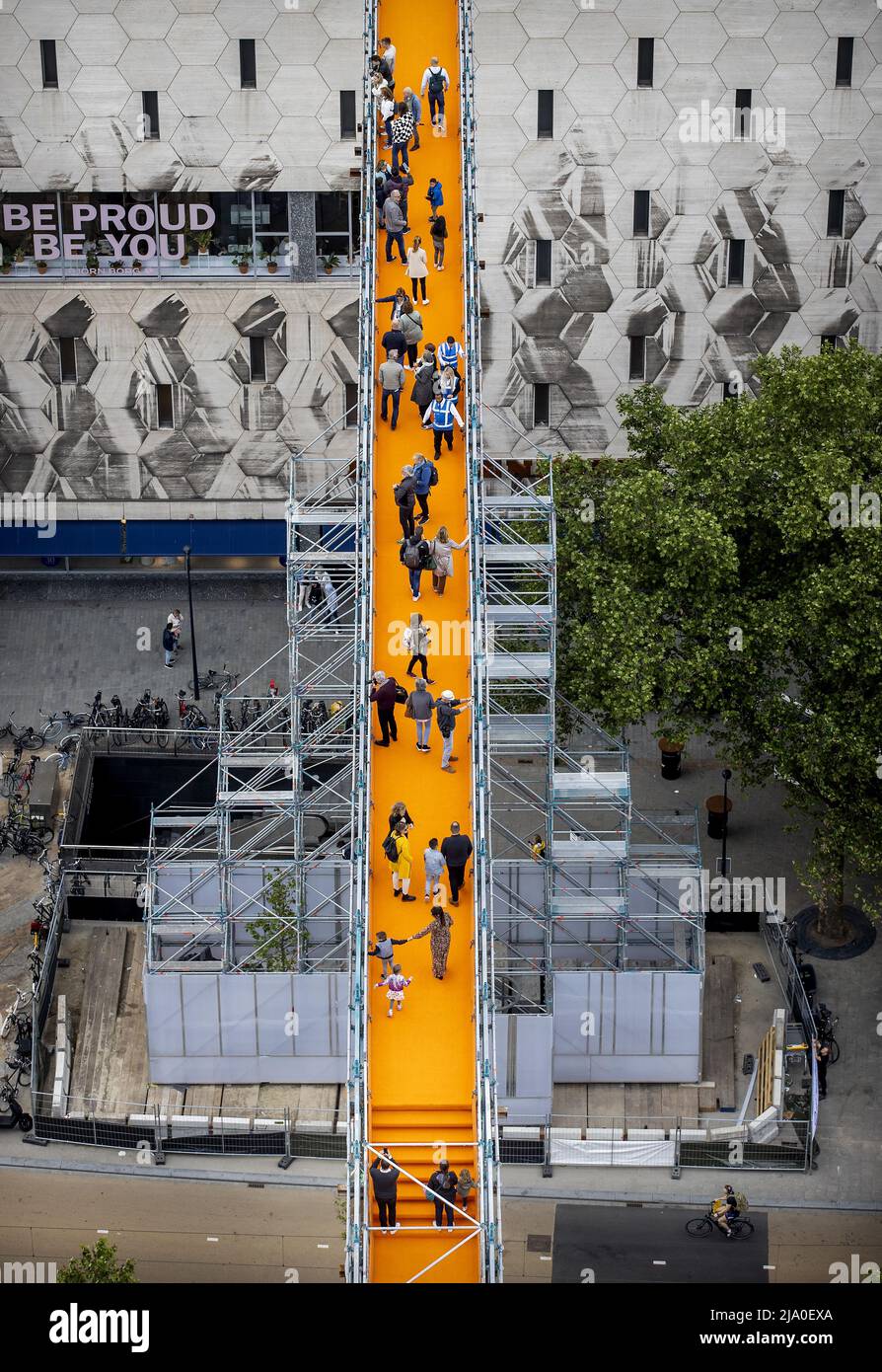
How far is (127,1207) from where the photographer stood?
262 feet

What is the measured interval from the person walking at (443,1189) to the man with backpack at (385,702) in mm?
11988

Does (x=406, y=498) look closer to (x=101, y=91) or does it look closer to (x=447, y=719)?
(x=447, y=719)

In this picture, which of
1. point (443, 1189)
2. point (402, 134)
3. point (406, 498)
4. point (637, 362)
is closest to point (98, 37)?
point (402, 134)

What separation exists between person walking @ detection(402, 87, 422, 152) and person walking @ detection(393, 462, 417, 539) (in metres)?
14.4

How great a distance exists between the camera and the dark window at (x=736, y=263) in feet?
331

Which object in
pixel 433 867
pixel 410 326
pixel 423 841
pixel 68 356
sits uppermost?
pixel 68 356

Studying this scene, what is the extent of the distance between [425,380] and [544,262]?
83.8 feet

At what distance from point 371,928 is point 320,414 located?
38398 millimetres

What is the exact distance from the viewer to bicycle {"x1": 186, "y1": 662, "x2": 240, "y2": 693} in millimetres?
100125

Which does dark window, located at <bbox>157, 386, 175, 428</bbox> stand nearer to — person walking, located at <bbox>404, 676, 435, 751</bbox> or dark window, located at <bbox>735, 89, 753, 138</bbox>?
dark window, located at <bbox>735, 89, 753, 138</bbox>

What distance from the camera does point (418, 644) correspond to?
71.3 metres

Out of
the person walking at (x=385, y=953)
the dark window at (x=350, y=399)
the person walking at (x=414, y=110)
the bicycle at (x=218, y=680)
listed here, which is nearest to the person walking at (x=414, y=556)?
the person walking at (x=385, y=953)

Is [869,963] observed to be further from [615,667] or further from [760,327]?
[760,327]

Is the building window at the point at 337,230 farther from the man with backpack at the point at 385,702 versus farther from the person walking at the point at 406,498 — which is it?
the man with backpack at the point at 385,702
